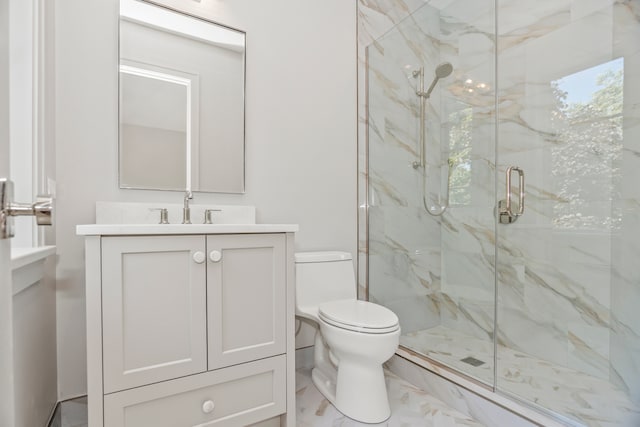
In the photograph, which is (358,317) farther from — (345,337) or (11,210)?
(11,210)

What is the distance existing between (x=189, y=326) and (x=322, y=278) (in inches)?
31.9

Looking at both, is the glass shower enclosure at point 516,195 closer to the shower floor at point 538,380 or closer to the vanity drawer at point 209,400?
the shower floor at point 538,380

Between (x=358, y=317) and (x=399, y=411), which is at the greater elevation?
(x=358, y=317)

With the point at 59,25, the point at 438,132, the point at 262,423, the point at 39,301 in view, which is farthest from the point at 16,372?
the point at 438,132

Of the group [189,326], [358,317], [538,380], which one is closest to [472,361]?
[538,380]

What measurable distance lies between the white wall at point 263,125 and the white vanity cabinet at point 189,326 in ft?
1.76

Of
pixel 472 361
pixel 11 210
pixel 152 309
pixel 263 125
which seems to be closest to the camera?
pixel 11 210

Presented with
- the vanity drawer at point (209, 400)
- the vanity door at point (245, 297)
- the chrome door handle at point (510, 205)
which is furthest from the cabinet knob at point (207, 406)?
the chrome door handle at point (510, 205)

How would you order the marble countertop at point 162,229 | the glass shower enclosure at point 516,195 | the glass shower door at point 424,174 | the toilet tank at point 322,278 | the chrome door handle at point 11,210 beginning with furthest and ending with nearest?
the glass shower door at point 424,174
the toilet tank at point 322,278
the glass shower enclosure at point 516,195
the marble countertop at point 162,229
the chrome door handle at point 11,210

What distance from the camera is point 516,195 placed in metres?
1.98

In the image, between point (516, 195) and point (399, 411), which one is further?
point (516, 195)

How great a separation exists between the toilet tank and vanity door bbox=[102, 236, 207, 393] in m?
0.67

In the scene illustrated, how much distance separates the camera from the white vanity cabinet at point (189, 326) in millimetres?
1066

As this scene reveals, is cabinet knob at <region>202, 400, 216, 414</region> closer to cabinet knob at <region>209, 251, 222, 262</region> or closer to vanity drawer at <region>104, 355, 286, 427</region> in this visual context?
vanity drawer at <region>104, 355, 286, 427</region>
